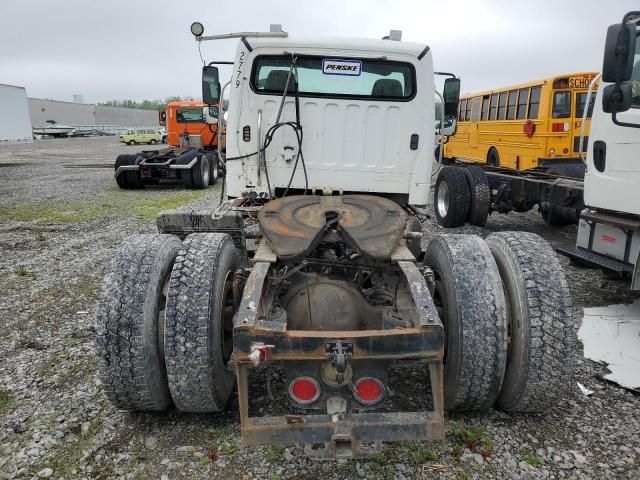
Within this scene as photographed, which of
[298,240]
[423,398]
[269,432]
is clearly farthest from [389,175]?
[269,432]

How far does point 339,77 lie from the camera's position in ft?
14.6

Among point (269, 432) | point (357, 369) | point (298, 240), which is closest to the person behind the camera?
point (269, 432)

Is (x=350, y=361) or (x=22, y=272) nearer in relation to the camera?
(x=350, y=361)

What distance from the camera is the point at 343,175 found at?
4566 millimetres

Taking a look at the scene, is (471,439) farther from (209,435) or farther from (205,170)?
(205,170)

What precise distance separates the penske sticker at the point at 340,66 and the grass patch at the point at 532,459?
3.26 metres

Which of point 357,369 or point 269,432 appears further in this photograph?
point 357,369

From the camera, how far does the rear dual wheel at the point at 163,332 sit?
105 inches

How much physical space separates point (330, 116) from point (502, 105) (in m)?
10.9

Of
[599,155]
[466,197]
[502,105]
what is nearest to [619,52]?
[599,155]

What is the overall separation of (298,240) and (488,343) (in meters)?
1.25

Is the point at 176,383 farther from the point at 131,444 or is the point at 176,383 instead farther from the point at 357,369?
the point at 357,369

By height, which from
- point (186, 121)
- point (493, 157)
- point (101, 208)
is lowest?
point (101, 208)

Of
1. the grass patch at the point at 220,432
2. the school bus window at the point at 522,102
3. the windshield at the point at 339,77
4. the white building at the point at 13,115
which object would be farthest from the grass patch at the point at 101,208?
the white building at the point at 13,115
